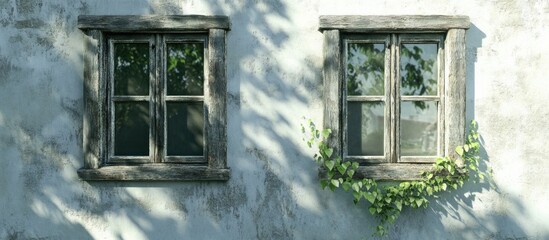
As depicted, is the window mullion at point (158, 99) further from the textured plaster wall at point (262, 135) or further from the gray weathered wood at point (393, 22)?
the gray weathered wood at point (393, 22)

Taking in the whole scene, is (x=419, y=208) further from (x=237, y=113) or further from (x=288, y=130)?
(x=237, y=113)

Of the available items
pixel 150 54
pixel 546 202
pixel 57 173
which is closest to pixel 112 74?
pixel 150 54

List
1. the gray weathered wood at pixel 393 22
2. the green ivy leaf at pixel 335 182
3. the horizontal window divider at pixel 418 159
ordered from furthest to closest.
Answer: the horizontal window divider at pixel 418 159 → the gray weathered wood at pixel 393 22 → the green ivy leaf at pixel 335 182

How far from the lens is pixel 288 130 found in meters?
4.92

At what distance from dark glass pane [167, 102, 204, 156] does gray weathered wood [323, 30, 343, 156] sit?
1059 millimetres

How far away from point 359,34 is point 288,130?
991 millimetres

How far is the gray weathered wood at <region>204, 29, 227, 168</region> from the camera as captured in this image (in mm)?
4855

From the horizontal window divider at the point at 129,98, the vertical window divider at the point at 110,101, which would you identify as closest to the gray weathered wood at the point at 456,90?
the horizontal window divider at the point at 129,98

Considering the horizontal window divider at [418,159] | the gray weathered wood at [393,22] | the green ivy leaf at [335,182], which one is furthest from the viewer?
the horizontal window divider at [418,159]

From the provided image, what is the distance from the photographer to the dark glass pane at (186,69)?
197 inches

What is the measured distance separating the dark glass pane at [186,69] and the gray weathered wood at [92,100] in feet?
1.91

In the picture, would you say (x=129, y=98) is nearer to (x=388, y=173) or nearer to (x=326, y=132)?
(x=326, y=132)

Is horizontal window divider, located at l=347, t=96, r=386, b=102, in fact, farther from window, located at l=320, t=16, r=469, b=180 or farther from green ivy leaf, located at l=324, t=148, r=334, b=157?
green ivy leaf, located at l=324, t=148, r=334, b=157

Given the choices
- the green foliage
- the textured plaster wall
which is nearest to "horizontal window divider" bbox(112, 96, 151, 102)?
the textured plaster wall
